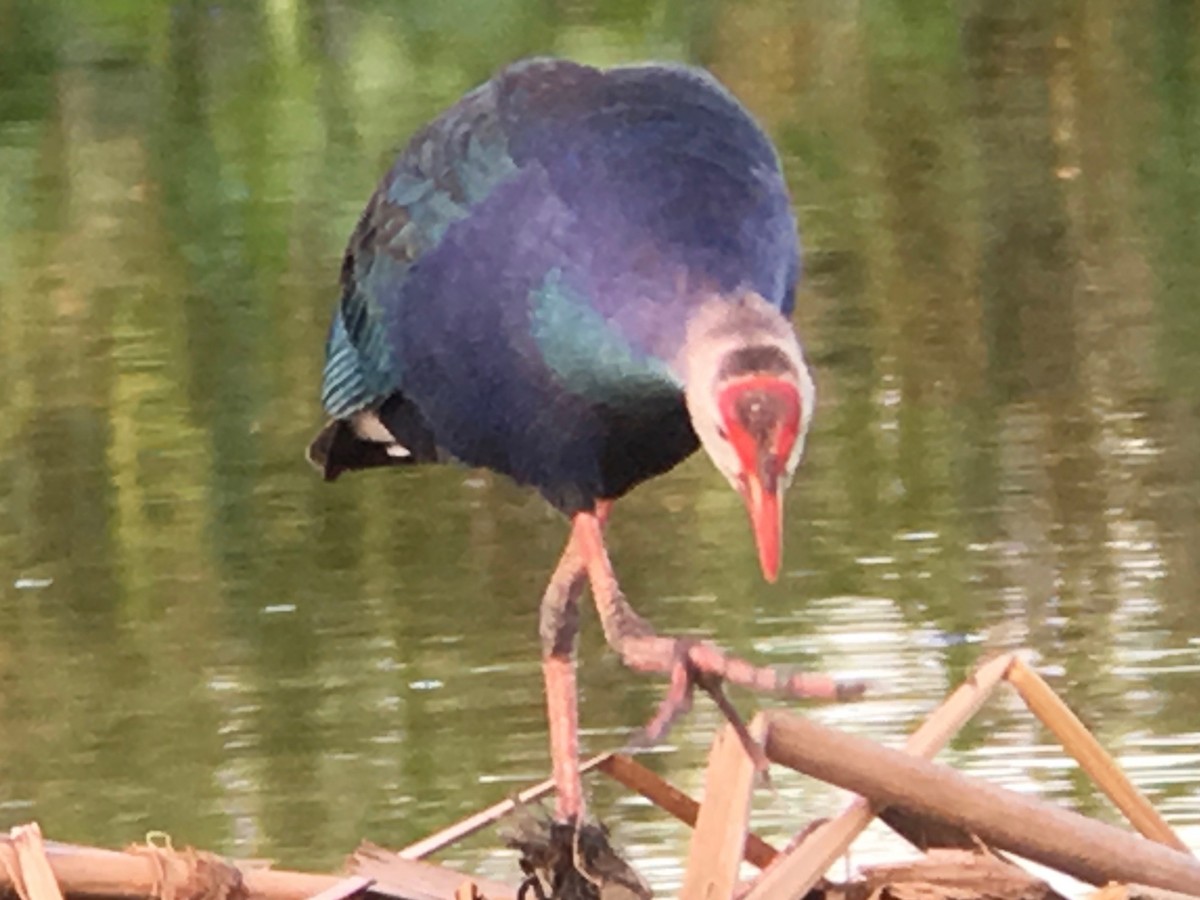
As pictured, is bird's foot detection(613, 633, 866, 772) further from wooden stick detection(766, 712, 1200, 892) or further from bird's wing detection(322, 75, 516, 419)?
bird's wing detection(322, 75, 516, 419)

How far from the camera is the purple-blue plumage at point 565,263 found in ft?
6.21

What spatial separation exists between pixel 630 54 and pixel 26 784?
3464 millimetres

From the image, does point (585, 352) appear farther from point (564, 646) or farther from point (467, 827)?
point (564, 646)

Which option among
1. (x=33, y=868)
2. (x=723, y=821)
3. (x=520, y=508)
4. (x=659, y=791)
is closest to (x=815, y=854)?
(x=723, y=821)

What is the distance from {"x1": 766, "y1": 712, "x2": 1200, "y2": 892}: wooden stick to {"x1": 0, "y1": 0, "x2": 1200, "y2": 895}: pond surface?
1.72 feet

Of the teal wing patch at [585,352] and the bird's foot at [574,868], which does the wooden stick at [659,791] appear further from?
the teal wing patch at [585,352]

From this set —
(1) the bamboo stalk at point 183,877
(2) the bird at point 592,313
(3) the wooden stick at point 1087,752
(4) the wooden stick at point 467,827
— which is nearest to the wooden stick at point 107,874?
(1) the bamboo stalk at point 183,877

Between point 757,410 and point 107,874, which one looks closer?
point 757,410

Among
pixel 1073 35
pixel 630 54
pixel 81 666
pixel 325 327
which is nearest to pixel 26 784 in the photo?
pixel 81 666

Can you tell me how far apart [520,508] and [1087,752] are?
4.79 feet

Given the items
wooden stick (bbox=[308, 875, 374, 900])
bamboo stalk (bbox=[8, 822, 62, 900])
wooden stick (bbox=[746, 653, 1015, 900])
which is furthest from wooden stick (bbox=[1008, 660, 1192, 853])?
bamboo stalk (bbox=[8, 822, 62, 900])

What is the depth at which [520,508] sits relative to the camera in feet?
11.1

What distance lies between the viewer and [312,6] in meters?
7.20

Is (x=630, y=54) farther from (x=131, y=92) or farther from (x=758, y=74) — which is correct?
(x=131, y=92)
